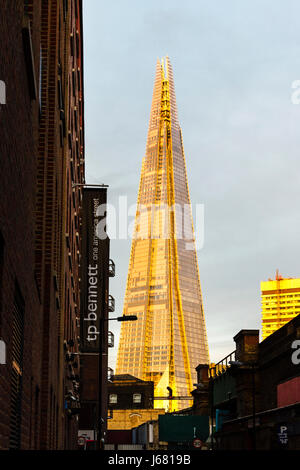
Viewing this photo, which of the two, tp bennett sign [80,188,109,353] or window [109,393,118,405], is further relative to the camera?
window [109,393,118,405]

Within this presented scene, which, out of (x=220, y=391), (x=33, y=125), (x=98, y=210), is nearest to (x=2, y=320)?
(x=33, y=125)

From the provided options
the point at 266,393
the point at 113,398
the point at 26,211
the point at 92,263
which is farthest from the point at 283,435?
the point at 113,398

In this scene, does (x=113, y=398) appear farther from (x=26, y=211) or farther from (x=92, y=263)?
(x=26, y=211)

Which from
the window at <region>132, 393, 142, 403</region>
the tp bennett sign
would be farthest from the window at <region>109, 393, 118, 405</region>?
the tp bennett sign

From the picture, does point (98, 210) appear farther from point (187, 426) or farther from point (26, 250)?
point (26, 250)

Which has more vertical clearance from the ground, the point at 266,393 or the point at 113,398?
the point at 113,398

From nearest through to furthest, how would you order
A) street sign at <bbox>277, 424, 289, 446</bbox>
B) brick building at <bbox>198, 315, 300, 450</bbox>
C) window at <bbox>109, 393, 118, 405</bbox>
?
street sign at <bbox>277, 424, 289, 446</bbox> → brick building at <bbox>198, 315, 300, 450</bbox> → window at <bbox>109, 393, 118, 405</bbox>

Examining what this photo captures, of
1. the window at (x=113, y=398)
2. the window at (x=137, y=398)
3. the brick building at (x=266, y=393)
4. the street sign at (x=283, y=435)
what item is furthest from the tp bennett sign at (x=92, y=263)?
the window at (x=113, y=398)

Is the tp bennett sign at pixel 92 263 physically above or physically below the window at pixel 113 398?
above

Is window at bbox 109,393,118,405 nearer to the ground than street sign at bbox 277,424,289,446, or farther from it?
farther from it

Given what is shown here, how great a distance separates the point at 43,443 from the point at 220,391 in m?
50.7

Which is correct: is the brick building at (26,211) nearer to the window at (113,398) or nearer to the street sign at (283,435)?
the street sign at (283,435)

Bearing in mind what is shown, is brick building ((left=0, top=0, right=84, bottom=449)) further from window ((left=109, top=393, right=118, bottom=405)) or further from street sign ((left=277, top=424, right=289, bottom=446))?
window ((left=109, top=393, right=118, bottom=405))
